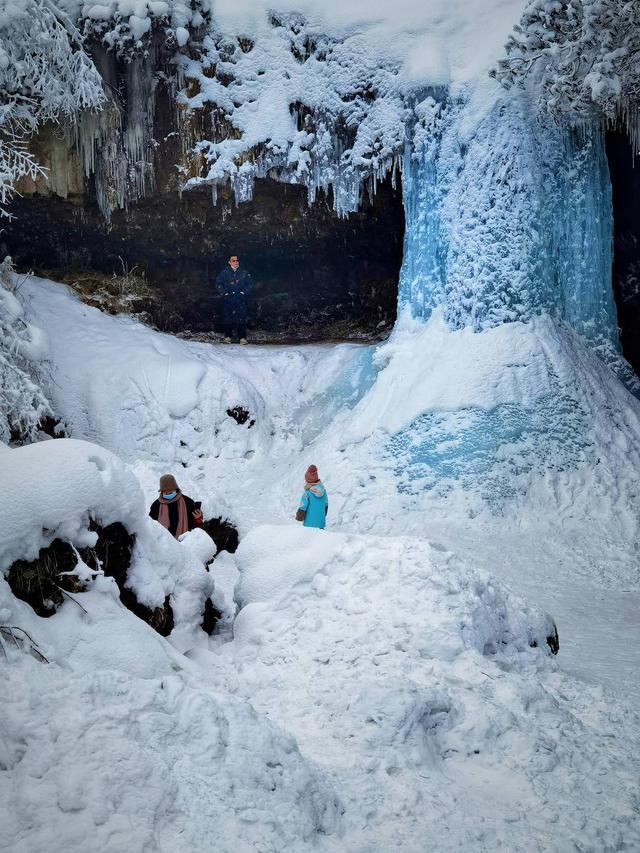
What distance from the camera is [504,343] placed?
10.3 metres

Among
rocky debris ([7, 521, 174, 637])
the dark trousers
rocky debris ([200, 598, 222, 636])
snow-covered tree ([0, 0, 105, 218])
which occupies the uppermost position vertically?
snow-covered tree ([0, 0, 105, 218])

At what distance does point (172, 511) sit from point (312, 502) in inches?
56.8

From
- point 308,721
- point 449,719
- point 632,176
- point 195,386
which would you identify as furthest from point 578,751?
point 632,176

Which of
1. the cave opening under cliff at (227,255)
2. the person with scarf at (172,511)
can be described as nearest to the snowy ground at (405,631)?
the person with scarf at (172,511)

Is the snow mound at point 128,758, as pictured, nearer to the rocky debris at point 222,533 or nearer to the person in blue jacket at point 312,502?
the person in blue jacket at point 312,502

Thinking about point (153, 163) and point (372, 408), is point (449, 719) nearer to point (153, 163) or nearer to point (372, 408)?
point (372, 408)

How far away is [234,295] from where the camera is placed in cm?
1386

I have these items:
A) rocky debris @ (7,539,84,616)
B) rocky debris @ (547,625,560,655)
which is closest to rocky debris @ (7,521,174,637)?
rocky debris @ (7,539,84,616)

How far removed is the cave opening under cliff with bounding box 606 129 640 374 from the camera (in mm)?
12250

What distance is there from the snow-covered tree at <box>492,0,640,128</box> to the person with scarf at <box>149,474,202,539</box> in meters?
7.17

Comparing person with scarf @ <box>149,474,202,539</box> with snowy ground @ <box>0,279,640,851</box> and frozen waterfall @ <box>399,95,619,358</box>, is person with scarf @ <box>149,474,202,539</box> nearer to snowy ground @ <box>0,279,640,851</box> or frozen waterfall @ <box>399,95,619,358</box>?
snowy ground @ <box>0,279,640,851</box>

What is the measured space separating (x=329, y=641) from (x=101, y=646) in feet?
5.36

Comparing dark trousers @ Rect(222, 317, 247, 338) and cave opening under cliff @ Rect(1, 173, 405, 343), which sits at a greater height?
cave opening under cliff @ Rect(1, 173, 405, 343)

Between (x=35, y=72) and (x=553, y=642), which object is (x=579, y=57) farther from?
(x=553, y=642)
